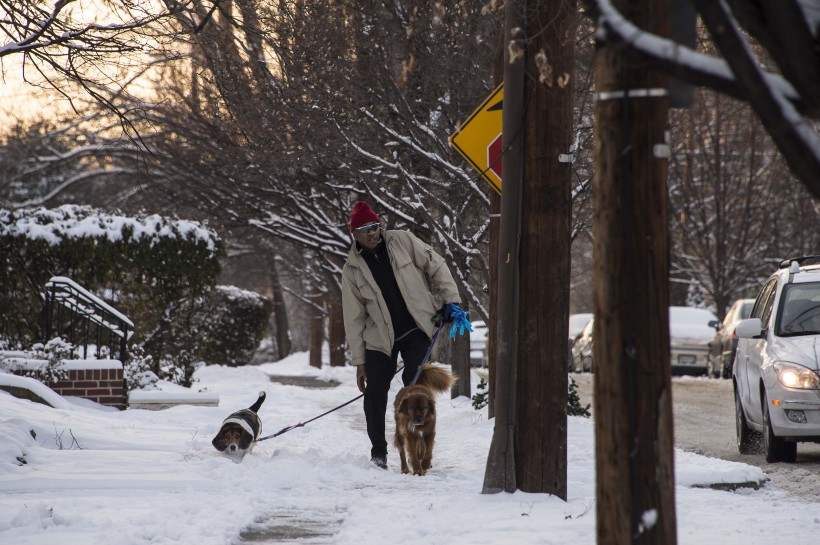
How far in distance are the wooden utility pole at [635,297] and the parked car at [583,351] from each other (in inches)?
921

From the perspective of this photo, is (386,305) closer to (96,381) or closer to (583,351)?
(96,381)

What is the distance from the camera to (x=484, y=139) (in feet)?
27.5

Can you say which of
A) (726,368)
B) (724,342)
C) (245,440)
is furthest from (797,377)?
(724,342)

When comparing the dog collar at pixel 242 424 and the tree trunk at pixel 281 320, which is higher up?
the tree trunk at pixel 281 320

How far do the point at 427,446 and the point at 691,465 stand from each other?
204 cm

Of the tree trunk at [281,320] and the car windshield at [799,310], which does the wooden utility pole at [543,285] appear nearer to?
the car windshield at [799,310]

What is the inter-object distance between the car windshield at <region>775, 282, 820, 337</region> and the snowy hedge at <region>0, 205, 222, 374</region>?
305 inches

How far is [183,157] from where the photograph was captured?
1761 centimetres

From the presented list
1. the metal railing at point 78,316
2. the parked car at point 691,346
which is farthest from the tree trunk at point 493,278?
the parked car at point 691,346

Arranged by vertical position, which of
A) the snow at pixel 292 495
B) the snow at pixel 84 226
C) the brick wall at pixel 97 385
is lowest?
the snow at pixel 292 495

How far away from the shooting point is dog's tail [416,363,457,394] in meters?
7.88

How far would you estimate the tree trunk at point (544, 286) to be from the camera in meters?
6.21

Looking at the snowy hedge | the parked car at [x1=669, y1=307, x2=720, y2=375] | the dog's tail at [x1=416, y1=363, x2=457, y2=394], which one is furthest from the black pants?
the parked car at [x1=669, y1=307, x2=720, y2=375]

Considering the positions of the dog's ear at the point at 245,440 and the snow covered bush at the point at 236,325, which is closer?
the dog's ear at the point at 245,440
